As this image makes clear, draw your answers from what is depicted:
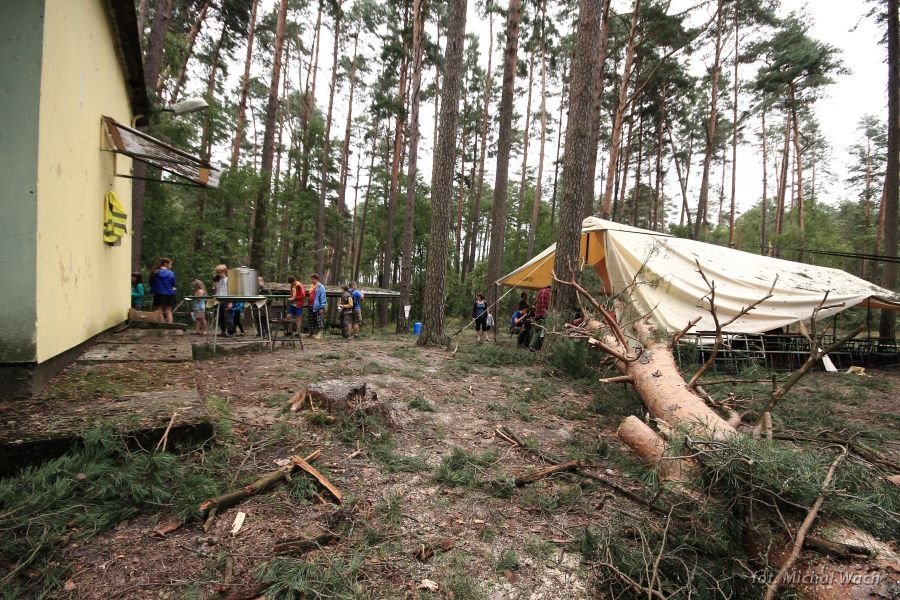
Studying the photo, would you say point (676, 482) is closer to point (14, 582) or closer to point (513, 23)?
point (14, 582)

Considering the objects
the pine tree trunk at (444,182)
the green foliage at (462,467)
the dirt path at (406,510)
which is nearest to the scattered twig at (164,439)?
the dirt path at (406,510)

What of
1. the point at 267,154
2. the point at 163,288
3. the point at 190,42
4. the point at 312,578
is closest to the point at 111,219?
the point at 163,288

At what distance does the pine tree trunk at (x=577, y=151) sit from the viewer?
7504 mm

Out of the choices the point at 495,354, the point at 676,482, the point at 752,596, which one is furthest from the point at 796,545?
the point at 495,354

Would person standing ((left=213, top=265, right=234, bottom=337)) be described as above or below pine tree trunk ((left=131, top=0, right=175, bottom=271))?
below

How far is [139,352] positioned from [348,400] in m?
2.89

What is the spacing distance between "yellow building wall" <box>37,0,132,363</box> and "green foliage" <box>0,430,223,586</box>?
139cm

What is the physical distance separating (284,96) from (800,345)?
25.9 metres

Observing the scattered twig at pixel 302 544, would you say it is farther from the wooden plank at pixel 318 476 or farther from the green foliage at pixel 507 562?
the green foliage at pixel 507 562

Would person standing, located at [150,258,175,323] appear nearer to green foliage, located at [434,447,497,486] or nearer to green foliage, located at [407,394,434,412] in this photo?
green foliage, located at [407,394,434,412]

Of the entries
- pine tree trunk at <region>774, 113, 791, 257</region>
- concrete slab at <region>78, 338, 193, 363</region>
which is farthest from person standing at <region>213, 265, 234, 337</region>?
A: pine tree trunk at <region>774, 113, 791, 257</region>

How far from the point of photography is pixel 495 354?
7766 mm

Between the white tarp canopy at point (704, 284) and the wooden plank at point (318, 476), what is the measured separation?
5790 mm

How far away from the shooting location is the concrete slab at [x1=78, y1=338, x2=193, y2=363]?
4.27m
